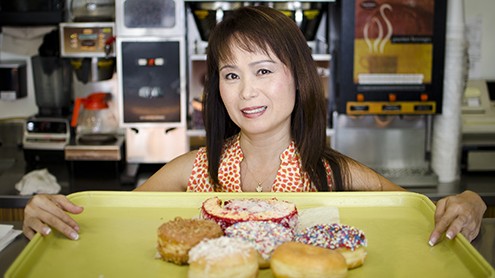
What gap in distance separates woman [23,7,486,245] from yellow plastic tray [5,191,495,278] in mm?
339

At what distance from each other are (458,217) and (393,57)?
2230mm

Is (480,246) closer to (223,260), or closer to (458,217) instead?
(458,217)

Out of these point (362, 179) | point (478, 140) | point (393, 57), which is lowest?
point (478, 140)

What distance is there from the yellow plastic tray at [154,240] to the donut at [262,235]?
3cm

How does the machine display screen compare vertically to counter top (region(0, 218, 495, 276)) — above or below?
below

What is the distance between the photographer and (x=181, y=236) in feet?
3.58

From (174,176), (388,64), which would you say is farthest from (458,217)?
(388,64)

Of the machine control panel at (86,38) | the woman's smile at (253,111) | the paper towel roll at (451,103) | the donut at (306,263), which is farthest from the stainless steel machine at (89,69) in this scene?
the donut at (306,263)

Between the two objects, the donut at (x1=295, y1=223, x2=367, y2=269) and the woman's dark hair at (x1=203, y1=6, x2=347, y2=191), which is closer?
the donut at (x1=295, y1=223, x2=367, y2=269)

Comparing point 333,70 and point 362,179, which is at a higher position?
point 333,70

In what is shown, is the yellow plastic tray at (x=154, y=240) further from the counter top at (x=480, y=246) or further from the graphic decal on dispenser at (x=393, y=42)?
the graphic decal on dispenser at (x=393, y=42)

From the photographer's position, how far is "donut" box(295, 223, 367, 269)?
3.49 ft

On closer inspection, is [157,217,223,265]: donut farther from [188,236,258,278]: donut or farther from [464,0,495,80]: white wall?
[464,0,495,80]: white wall

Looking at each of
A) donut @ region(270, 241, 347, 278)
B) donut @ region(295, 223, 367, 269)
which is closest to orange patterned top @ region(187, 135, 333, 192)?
donut @ region(295, 223, 367, 269)
